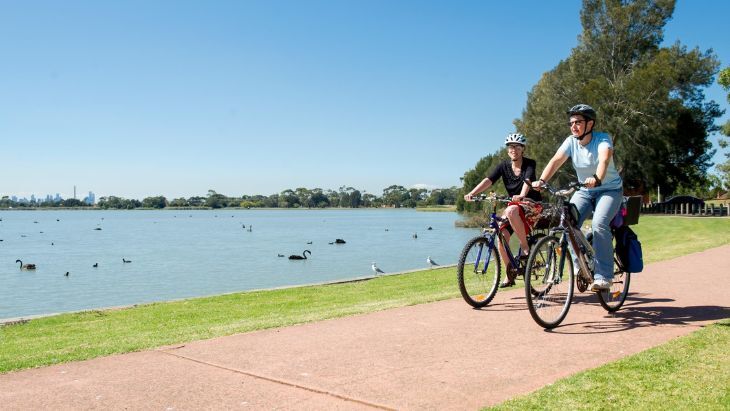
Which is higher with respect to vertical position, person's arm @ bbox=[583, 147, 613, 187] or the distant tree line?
the distant tree line

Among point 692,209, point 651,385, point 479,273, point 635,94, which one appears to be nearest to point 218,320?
point 479,273

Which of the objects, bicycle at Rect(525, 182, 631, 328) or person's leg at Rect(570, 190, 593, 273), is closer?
bicycle at Rect(525, 182, 631, 328)

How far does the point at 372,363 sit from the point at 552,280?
239 cm

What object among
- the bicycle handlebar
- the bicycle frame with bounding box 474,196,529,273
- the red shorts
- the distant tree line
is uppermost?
the distant tree line

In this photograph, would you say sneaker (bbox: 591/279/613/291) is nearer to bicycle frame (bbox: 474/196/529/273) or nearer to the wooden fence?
bicycle frame (bbox: 474/196/529/273)

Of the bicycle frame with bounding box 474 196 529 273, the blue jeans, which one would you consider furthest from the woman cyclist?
the bicycle frame with bounding box 474 196 529 273

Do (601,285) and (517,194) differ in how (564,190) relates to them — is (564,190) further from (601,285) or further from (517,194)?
(517,194)

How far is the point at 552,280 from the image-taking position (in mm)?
6406

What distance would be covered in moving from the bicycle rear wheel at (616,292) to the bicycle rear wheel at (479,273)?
4.10ft

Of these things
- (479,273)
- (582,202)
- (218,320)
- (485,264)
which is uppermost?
(582,202)

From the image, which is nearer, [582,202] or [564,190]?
[564,190]

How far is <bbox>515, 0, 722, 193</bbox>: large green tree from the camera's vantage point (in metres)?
44.8

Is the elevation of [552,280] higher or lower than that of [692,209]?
lower

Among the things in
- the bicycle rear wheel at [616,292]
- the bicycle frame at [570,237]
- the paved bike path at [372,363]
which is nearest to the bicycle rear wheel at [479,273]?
the paved bike path at [372,363]
